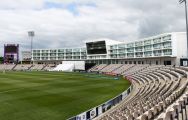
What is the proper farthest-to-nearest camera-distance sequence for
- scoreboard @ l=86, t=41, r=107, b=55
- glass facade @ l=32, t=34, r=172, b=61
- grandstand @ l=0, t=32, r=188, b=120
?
scoreboard @ l=86, t=41, r=107, b=55
glass facade @ l=32, t=34, r=172, b=61
grandstand @ l=0, t=32, r=188, b=120

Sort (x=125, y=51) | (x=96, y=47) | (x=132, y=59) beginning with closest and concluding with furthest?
1. (x=132, y=59)
2. (x=125, y=51)
3. (x=96, y=47)

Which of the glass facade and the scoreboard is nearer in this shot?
the glass facade

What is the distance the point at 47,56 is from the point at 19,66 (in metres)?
21.4

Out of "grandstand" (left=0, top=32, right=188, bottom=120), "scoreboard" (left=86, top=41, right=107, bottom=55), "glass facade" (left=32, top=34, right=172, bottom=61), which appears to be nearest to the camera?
"grandstand" (left=0, top=32, right=188, bottom=120)

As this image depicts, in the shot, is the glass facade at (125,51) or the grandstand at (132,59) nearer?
the grandstand at (132,59)

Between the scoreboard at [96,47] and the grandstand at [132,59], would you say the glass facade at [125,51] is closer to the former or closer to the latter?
the grandstand at [132,59]

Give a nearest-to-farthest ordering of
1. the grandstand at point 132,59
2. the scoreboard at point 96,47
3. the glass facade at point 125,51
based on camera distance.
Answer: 1. the grandstand at point 132,59
2. the glass facade at point 125,51
3. the scoreboard at point 96,47

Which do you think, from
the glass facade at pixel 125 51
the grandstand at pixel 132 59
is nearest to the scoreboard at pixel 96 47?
the grandstand at pixel 132 59

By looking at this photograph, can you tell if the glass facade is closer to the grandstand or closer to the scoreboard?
the grandstand

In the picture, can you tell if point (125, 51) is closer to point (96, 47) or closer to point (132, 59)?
point (132, 59)

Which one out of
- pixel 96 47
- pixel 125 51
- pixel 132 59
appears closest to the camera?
pixel 132 59

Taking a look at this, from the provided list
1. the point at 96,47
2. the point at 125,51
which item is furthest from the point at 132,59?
the point at 96,47

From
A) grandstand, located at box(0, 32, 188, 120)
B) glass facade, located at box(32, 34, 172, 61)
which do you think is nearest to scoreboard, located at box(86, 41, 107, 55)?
grandstand, located at box(0, 32, 188, 120)

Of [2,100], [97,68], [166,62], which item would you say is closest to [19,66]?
[97,68]
